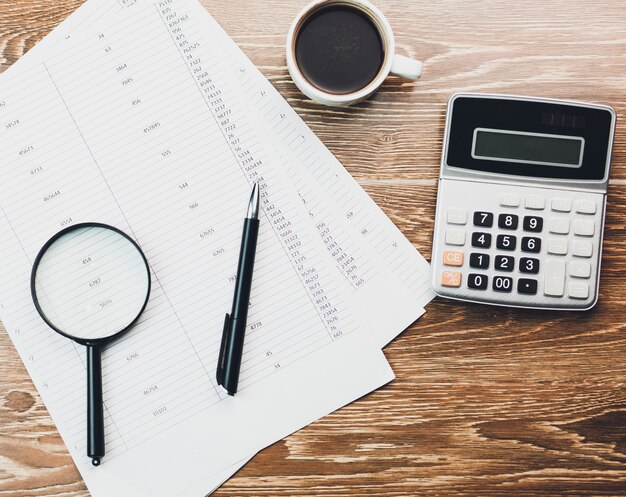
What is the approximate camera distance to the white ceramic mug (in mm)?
666

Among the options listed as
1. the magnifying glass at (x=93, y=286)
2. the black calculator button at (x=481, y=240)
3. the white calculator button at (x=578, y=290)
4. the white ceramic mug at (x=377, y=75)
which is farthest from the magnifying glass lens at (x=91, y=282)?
the white calculator button at (x=578, y=290)

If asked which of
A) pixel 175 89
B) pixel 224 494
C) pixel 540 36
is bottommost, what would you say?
pixel 224 494

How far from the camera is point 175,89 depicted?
0.72 metres

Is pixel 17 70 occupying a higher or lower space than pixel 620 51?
higher

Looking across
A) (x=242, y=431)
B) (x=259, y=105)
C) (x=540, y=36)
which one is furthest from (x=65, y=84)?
(x=540, y=36)

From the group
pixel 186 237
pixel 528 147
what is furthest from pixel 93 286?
pixel 528 147

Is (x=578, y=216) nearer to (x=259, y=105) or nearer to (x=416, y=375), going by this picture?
(x=416, y=375)

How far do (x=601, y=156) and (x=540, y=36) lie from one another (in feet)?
0.50

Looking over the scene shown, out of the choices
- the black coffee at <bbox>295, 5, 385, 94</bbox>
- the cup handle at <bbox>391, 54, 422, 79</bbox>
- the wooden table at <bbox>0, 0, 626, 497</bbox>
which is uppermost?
the black coffee at <bbox>295, 5, 385, 94</bbox>

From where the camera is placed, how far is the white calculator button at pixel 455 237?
2.32 ft

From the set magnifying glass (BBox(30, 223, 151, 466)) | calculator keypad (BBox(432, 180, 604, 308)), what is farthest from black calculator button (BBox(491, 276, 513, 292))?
magnifying glass (BBox(30, 223, 151, 466))

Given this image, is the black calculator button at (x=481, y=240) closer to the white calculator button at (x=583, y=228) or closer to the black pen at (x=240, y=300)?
the white calculator button at (x=583, y=228)

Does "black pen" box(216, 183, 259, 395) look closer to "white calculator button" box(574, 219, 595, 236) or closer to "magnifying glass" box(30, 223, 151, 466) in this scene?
"magnifying glass" box(30, 223, 151, 466)

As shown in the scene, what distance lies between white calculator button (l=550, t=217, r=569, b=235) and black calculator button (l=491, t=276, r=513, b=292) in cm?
7
